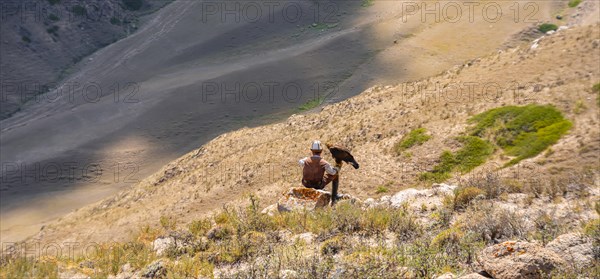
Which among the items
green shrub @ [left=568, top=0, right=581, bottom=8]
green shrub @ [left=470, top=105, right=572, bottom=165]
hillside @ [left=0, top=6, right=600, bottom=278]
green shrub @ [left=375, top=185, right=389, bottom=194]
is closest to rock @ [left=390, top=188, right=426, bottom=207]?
hillside @ [left=0, top=6, right=600, bottom=278]

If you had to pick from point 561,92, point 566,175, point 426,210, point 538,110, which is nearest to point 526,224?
point 426,210

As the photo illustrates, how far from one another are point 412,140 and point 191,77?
30248 millimetres

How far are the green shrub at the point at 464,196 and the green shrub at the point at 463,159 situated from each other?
4798 mm

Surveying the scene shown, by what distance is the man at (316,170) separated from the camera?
1385cm

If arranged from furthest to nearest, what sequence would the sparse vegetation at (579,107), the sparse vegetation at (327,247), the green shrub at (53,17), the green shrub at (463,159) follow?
the green shrub at (53,17) < the sparse vegetation at (579,107) < the green shrub at (463,159) < the sparse vegetation at (327,247)

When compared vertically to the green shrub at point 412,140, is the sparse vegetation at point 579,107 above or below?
above

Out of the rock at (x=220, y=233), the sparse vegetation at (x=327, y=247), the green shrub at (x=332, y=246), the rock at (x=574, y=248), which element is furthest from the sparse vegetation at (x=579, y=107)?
Answer: the rock at (x=220, y=233)

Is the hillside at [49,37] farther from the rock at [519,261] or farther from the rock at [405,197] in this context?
the rock at [519,261]

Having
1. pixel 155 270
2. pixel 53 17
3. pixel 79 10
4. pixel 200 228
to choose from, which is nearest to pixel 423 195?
pixel 200 228

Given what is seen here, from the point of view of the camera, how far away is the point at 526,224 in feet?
34.9

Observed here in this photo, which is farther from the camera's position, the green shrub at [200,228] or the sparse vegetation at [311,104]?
the sparse vegetation at [311,104]

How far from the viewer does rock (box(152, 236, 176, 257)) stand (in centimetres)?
1165

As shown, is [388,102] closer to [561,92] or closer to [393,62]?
[561,92]

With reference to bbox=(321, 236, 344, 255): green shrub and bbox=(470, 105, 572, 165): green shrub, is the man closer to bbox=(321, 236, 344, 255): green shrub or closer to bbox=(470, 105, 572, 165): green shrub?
bbox=(321, 236, 344, 255): green shrub
